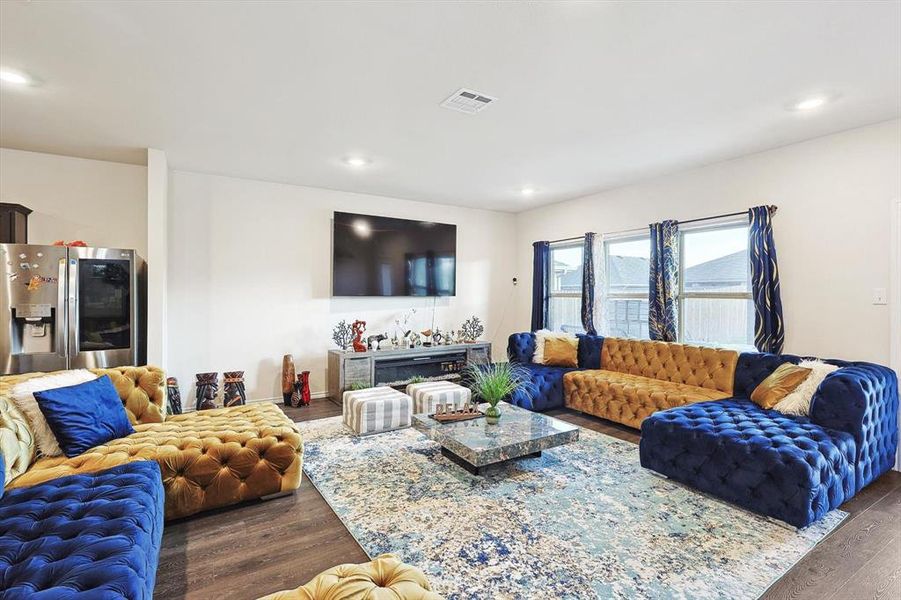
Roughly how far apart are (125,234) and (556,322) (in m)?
5.46

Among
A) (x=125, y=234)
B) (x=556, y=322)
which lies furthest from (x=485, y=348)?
(x=125, y=234)

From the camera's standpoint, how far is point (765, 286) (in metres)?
3.92

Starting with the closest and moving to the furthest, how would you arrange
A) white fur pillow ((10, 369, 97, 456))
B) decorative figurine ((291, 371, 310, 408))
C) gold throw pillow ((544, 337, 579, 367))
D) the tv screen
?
white fur pillow ((10, 369, 97, 456)) → decorative figurine ((291, 371, 310, 408)) → gold throw pillow ((544, 337, 579, 367)) → the tv screen

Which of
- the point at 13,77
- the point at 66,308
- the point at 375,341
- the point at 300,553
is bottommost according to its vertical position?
the point at 300,553

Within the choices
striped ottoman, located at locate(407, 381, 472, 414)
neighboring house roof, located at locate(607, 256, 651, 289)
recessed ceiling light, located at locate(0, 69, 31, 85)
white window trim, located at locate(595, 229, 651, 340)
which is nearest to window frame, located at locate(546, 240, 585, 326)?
white window trim, located at locate(595, 229, 651, 340)

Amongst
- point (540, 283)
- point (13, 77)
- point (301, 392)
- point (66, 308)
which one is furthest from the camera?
point (540, 283)

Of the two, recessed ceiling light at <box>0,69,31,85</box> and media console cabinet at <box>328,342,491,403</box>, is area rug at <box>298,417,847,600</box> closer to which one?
media console cabinet at <box>328,342,491,403</box>

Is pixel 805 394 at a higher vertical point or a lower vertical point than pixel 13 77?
lower

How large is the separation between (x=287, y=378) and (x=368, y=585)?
13.4 feet

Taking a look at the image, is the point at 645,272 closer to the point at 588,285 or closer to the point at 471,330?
the point at 588,285

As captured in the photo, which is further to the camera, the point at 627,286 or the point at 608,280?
the point at 608,280

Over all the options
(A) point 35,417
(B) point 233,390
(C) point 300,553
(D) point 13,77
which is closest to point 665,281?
(C) point 300,553

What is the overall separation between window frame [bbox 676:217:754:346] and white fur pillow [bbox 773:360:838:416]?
3.49 ft

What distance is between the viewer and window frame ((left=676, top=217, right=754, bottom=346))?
4.23 m
